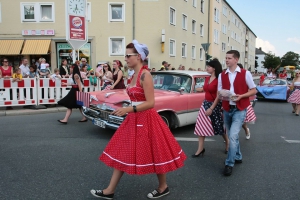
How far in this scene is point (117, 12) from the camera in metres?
23.9

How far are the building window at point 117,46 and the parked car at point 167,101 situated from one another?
1731cm

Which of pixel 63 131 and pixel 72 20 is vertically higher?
pixel 72 20

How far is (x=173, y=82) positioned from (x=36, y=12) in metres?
20.1

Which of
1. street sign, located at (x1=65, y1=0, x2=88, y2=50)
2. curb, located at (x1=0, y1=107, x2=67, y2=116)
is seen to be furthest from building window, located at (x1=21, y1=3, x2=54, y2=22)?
curb, located at (x1=0, y1=107, x2=67, y2=116)

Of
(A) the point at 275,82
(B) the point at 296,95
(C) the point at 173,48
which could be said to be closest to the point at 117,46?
(C) the point at 173,48

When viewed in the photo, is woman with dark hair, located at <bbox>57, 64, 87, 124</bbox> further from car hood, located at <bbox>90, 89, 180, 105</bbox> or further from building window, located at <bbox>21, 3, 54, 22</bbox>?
building window, located at <bbox>21, 3, 54, 22</bbox>

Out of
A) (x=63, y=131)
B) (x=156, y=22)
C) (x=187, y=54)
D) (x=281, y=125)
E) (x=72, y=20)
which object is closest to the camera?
(x=63, y=131)

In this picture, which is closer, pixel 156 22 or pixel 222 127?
pixel 222 127

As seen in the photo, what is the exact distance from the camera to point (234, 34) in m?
55.8

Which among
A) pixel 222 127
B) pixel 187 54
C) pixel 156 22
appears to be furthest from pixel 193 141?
pixel 187 54

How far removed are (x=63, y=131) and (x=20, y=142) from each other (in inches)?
47.2

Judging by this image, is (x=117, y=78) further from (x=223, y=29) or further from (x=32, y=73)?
(x=223, y=29)

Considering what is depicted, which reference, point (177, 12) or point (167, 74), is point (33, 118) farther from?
point (177, 12)

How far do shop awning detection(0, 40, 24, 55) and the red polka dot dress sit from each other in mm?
21857
